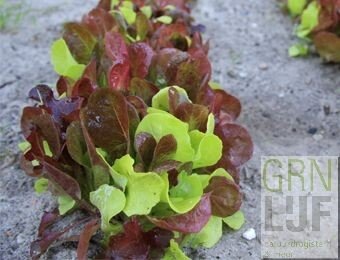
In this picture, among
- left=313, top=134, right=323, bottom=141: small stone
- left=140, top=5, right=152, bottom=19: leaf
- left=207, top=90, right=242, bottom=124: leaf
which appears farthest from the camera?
left=140, top=5, right=152, bottom=19: leaf

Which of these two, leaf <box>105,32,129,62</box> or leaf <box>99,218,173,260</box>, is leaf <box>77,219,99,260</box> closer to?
leaf <box>99,218,173,260</box>

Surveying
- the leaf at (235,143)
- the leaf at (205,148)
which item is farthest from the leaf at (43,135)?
the leaf at (235,143)

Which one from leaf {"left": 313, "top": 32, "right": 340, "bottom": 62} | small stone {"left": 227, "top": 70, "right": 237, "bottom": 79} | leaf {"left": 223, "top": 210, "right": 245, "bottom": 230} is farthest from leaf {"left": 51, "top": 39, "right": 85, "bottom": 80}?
leaf {"left": 313, "top": 32, "right": 340, "bottom": 62}

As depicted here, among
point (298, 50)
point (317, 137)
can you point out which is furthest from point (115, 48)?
Answer: point (298, 50)

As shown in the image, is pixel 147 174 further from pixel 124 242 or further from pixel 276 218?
pixel 276 218

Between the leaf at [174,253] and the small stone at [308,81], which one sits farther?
the small stone at [308,81]

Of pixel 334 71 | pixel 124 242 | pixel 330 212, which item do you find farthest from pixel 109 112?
pixel 334 71

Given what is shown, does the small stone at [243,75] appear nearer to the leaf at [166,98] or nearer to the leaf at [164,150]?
the leaf at [166,98]
